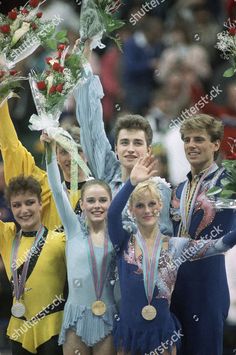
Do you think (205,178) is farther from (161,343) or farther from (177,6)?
(177,6)

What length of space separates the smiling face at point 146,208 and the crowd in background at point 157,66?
167 centimetres

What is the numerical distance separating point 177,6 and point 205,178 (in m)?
3.32

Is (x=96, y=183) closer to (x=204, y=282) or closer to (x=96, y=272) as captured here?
(x=96, y=272)

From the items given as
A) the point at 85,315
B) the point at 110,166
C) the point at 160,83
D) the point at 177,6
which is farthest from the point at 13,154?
the point at 177,6

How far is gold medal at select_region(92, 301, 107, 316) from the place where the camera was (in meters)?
7.94

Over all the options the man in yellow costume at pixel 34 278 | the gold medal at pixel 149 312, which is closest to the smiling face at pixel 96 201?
the man in yellow costume at pixel 34 278

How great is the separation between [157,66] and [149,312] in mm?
3216

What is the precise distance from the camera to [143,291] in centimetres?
788

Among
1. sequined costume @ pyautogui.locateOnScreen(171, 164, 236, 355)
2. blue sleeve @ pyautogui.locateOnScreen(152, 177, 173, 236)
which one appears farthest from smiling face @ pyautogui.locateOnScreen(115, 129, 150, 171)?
sequined costume @ pyautogui.locateOnScreen(171, 164, 236, 355)

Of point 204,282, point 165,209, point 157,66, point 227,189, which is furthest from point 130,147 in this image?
point 157,66

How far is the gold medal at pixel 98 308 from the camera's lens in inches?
313

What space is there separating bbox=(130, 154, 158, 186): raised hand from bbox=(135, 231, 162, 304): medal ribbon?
447 millimetres

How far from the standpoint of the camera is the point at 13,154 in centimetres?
844

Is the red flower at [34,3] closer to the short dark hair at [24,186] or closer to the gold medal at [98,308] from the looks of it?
the short dark hair at [24,186]
